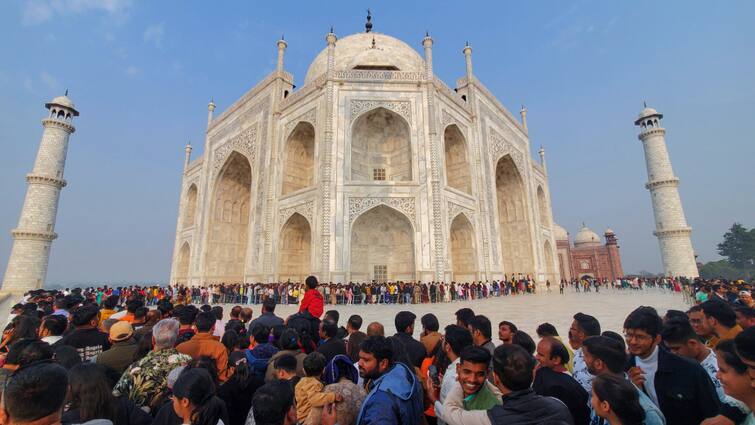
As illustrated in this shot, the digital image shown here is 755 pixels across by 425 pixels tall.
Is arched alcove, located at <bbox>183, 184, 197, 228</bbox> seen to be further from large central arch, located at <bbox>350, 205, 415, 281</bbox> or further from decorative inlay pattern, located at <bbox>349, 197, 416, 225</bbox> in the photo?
decorative inlay pattern, located at <bbox>349, 197, 416, 225</bbox>

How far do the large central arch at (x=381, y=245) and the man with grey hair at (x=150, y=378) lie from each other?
47.4ft

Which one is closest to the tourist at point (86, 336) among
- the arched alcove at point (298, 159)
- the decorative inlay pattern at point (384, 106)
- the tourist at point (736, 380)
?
the tourist at point (736, 380)

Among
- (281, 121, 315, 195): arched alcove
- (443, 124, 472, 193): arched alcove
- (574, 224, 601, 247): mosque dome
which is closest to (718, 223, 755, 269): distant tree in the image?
(574, 224, 601, 247): mosque dome

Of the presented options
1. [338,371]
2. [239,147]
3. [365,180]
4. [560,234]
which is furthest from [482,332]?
[560,234]

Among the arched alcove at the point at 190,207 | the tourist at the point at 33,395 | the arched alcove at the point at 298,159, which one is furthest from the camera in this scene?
the arched alcove at the point at 190,207

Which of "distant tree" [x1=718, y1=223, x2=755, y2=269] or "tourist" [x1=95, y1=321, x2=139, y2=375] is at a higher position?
"distant tree" [x1=718, y1=223, x2=755, y2=269]

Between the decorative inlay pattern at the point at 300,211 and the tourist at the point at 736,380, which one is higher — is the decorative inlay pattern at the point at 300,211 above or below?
above

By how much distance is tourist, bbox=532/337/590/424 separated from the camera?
6.66 feet

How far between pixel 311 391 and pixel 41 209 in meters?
28.7

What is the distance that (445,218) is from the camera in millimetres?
16609

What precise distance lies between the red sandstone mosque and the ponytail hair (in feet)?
145

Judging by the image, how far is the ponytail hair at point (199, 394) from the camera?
170cm

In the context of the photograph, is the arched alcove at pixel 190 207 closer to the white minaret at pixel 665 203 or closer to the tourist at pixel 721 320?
the tourist at pixel 721 320

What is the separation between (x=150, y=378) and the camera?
7.56 ft
